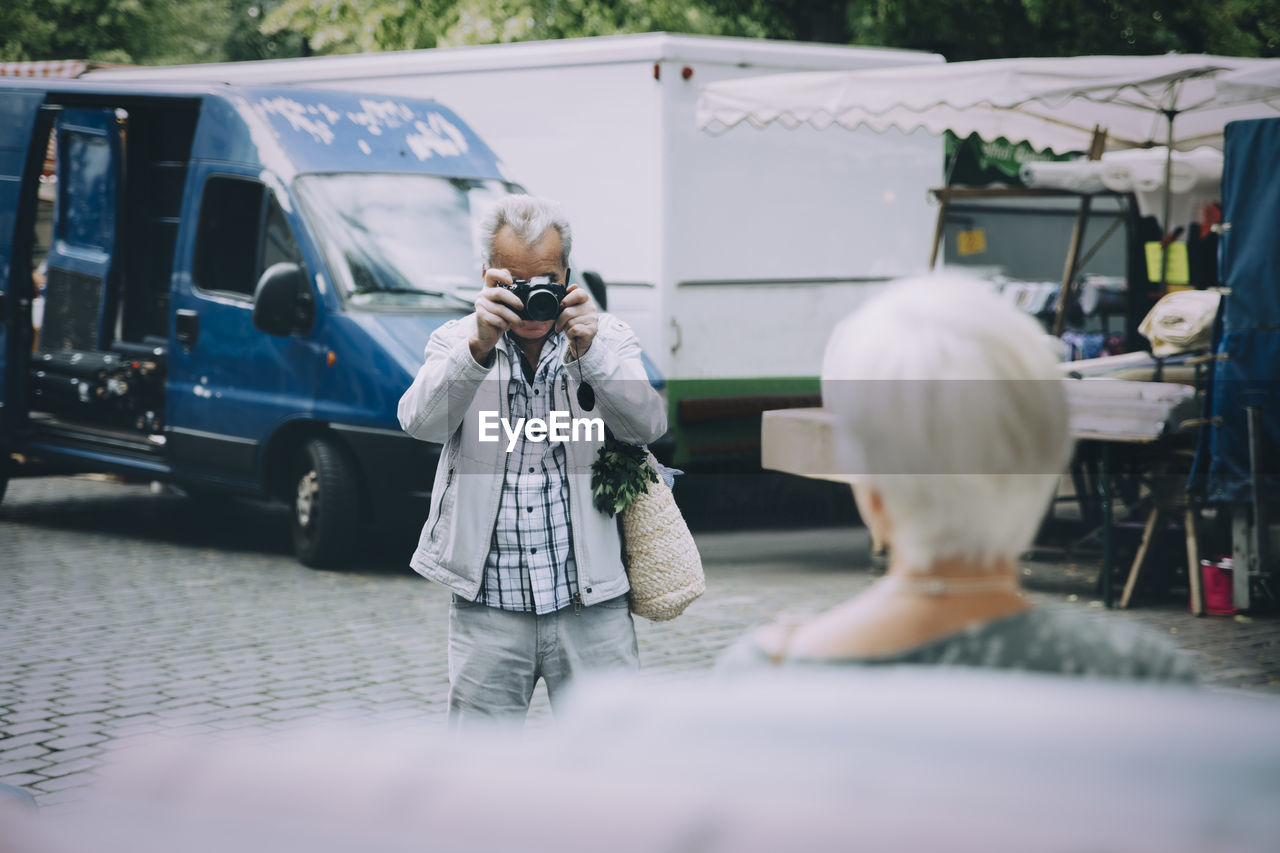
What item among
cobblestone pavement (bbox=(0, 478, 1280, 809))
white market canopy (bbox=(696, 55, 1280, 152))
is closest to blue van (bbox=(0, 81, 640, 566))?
cobblestone pavement (bbox=(0, 478, 1280, 809))

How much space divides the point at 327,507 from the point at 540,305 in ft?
20.7

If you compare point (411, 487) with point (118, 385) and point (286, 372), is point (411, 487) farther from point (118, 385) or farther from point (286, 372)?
point (118, 385)

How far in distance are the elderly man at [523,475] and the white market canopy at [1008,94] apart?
6089mm

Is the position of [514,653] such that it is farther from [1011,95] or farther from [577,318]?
[1011,95]

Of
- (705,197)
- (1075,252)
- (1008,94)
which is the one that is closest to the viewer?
(1008,94)

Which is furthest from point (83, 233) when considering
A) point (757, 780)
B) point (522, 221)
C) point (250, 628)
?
point (757, 780)

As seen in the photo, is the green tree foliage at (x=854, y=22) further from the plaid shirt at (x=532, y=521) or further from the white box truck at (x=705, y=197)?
the plaid shirt at (x=532, y=521)

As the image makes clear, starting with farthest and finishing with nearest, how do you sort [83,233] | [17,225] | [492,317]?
1. [83,233]
2. [17,225]
3. [492,317]

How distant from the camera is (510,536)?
3512mm

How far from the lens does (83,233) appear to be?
11.6 metres

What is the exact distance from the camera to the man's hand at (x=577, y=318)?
11.3ft

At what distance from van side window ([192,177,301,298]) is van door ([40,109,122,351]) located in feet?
4.76

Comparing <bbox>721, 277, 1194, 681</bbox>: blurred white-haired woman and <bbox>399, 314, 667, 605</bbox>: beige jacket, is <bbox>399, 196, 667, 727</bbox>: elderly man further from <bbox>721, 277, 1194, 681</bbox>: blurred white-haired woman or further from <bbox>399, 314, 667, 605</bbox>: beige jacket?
<bbox>721, 277, 1194, 681</bbox>: blurred white-haired woman

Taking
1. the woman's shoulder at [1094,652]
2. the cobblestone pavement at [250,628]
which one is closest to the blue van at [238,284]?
the cobblestone pavement at [250,628]
